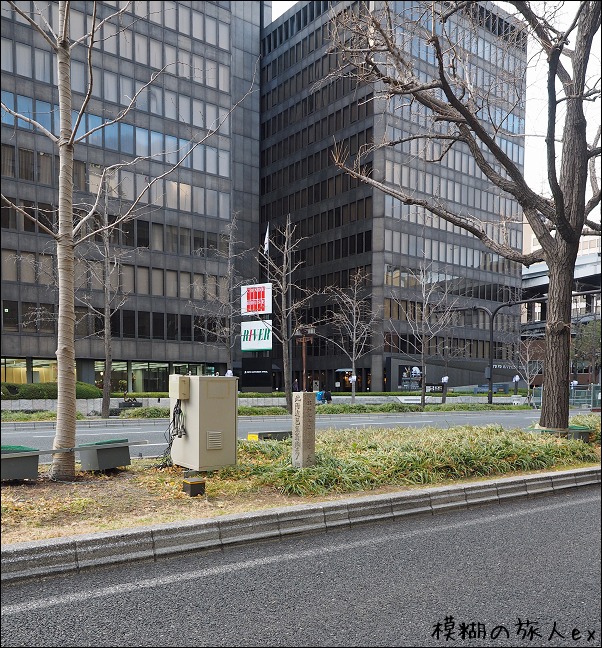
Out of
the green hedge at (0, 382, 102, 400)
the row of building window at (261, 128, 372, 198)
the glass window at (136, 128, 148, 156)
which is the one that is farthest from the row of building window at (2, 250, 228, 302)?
the row of building window at (261, 128, 372, 198)

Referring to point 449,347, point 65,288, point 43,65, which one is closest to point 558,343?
point 65,288

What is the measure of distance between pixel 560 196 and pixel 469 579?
26.5ft

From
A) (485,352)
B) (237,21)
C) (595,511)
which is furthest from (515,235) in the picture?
(595,511)

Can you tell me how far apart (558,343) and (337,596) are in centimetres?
→ 898

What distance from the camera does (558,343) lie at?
38.1 feet

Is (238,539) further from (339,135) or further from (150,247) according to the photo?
(339,135)

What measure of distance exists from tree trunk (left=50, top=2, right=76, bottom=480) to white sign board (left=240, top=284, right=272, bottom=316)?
17289 millimetres

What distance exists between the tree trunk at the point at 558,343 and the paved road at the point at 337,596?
6.22 m

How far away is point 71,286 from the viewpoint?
7918mm

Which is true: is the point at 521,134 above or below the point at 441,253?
below

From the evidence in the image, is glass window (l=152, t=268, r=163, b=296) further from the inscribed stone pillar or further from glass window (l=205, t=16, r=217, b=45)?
the inscribed stone pillar

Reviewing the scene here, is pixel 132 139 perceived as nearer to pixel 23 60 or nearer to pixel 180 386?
pixel 23 60

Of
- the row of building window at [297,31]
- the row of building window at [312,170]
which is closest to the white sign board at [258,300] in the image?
the row of building window at [312,170]

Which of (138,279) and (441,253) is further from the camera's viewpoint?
(441,253)
